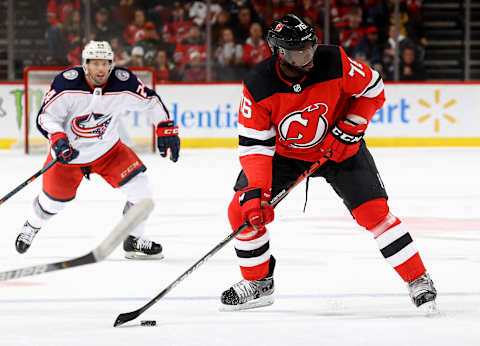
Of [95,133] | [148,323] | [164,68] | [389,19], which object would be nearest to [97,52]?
[95,133]

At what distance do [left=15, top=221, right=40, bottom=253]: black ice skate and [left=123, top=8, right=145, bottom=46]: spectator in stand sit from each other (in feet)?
18.8

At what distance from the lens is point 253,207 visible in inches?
105

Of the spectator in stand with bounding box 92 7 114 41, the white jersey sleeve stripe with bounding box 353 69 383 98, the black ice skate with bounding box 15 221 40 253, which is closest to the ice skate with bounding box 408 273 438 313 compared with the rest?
the white jersey sleeve stripe with bounding box 353 69 383 98

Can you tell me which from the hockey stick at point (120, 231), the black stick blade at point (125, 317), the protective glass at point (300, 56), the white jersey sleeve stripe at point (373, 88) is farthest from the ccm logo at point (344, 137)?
the black stick blade at point (125, 317)

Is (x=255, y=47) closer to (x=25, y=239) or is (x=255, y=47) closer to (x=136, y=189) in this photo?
(x=136, y=189)

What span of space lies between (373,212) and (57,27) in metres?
7.09

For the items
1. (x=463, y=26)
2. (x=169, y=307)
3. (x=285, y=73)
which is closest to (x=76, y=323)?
(x=169, y=307)

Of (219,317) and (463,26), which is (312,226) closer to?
(219,317)

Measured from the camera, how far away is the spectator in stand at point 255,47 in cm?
942

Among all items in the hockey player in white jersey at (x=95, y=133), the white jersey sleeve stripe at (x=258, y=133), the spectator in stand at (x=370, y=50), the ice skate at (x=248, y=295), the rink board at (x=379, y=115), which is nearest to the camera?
the white jersey sleeve stripe at (x=258, y=133)

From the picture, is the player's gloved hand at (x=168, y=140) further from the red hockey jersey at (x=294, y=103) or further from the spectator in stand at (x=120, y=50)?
the spectator in stand at (x=120, y=50)

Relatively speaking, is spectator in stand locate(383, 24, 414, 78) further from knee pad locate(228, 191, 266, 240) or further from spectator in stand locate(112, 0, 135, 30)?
knee pad locate(228, 191, 266, 240)

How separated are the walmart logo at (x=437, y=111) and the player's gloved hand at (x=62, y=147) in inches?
244

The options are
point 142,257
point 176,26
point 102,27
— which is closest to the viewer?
point 142,257
